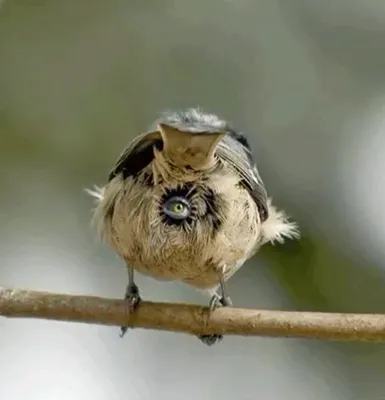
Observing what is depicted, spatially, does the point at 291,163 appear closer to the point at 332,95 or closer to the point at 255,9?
the point at 332,95

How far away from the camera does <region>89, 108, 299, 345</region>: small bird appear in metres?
1.08

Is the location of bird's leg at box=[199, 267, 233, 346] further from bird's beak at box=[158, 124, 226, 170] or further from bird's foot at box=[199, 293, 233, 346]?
bird's beak at box=[158, 124, 226, 170]

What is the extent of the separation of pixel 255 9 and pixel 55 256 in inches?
29.3

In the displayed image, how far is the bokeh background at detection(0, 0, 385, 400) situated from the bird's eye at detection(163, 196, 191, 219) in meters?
0.76

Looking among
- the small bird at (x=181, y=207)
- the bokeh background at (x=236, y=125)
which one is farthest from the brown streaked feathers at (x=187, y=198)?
the bokeh background at (x=236, y=125)

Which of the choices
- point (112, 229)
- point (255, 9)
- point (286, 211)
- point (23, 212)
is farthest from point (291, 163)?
point (112, 229)

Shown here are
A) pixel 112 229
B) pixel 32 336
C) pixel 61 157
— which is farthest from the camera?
pixel 61 157

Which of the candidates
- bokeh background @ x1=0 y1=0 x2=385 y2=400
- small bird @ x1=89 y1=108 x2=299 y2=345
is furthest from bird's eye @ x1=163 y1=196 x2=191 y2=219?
bokeh background @ x1=0 y1=0 x2=385 y2=400

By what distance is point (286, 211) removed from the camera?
6.01 feet

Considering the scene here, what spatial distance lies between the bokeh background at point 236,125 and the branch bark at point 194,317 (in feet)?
2.26

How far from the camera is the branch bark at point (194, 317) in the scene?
41.0 inches

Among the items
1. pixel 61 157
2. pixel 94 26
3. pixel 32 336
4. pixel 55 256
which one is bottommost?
pixel 32 336

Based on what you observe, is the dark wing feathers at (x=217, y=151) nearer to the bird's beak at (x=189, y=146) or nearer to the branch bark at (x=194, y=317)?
the bird's beak at (x=189, y=146)

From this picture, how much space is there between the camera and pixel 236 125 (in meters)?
1.82
